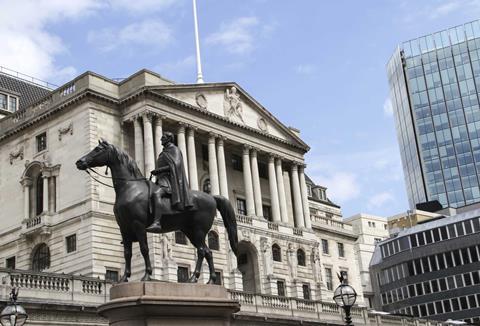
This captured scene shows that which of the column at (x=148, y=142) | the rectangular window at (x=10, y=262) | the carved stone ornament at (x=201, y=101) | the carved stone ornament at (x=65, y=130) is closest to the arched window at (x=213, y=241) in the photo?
the column at (x=148, y=142)

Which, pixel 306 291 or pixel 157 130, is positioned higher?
pixel 157 130

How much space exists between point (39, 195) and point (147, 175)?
30.4ft

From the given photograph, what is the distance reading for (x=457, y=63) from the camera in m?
132

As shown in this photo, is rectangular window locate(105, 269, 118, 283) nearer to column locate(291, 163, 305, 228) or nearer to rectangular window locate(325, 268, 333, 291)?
column locate(291, 163, 305, 228)

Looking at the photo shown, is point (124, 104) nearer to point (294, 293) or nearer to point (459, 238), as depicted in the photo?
point (294, 293)

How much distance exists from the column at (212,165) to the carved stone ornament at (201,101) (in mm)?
2449

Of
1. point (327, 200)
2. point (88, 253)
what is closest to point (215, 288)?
point (88, 253)

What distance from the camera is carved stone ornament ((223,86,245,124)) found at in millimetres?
64562

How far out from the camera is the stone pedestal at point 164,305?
14.7 m

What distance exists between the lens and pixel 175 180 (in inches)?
651

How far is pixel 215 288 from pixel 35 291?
22291 mm

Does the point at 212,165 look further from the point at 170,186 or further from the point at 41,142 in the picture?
the point at 170,186

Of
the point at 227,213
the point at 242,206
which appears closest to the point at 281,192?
the point at 242,206

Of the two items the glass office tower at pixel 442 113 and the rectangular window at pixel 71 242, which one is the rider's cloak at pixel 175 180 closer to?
the rectangular window at pixel 71 242
